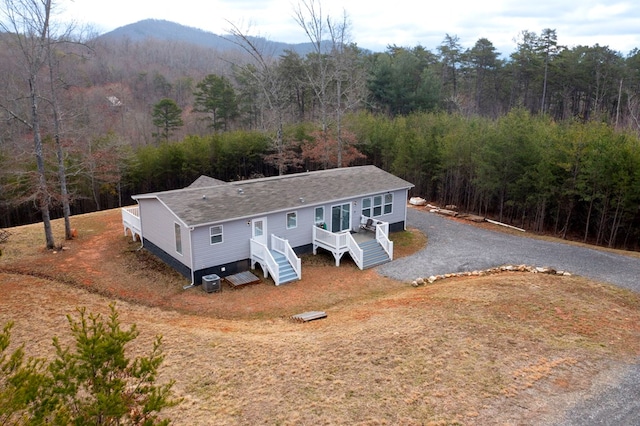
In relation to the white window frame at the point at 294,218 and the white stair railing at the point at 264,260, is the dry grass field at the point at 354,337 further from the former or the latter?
the white window frame at the point at 294,218

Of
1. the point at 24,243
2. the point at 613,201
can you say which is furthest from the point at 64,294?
the point at 613,201

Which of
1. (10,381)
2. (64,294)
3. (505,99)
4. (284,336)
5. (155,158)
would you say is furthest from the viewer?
(505,99)

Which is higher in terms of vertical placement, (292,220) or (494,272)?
(292,220)

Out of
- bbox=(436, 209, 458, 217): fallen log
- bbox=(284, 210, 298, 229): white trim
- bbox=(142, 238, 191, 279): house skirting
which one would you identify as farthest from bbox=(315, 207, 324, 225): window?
bbox=(436, 209, 458, 217): fallen log

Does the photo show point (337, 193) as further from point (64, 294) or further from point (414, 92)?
point (414, 92)

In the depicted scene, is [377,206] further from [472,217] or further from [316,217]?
[472,217]

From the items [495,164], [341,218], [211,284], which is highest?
[495,164]

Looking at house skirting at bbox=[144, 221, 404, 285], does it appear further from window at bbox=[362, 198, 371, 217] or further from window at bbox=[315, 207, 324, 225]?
window at bbox=[362, 198, 371, 217]

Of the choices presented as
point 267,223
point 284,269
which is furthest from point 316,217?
point 284,269
